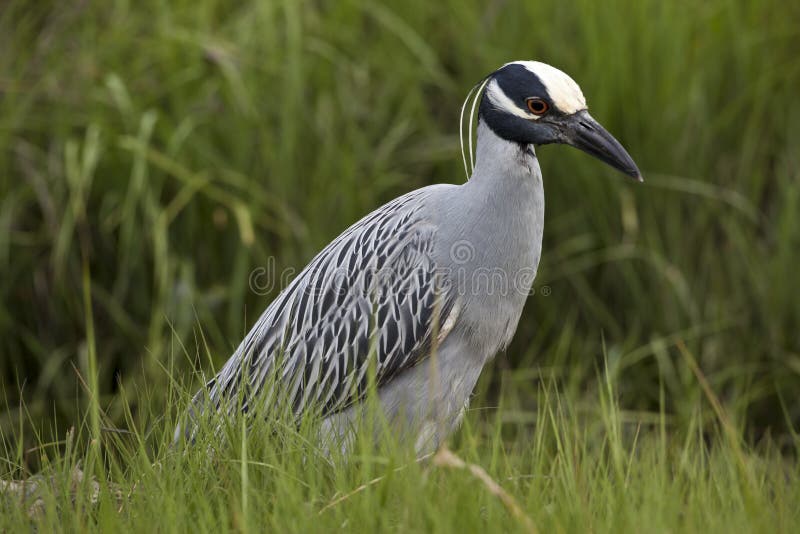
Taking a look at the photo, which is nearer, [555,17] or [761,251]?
[761,251]

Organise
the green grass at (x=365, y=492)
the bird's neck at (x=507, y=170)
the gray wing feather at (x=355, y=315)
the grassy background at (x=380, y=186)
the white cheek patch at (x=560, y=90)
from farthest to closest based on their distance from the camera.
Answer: the grassy background at (x=380, y=186), the gray wing feather at (x=355, y=315), the bird's neck at (x=507, y=170), the white cheek patch at (x=560, y=90), the green grass at (x=365, y=492)

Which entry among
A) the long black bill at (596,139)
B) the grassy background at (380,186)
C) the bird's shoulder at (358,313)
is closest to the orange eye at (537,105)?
the long black bill at (596,139)

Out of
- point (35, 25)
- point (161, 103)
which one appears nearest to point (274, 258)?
point (161, 103)

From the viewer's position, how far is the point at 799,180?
5.51 metres

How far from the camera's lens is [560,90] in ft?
12.4

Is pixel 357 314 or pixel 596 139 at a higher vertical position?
pixel 596 139

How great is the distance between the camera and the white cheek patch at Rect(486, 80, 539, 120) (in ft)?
12.7

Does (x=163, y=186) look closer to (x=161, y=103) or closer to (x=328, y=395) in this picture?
(x=161, y=103)

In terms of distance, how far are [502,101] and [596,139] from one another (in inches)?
15.7

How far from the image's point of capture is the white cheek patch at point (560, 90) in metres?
3.78

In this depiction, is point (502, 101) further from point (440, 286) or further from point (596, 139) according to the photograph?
point (440, 286)

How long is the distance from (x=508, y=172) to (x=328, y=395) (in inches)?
45.5

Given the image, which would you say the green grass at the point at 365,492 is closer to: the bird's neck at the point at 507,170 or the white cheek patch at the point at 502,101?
the bird's neck at the point at 507,170

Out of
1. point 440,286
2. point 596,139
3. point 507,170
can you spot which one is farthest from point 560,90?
point 440,286
